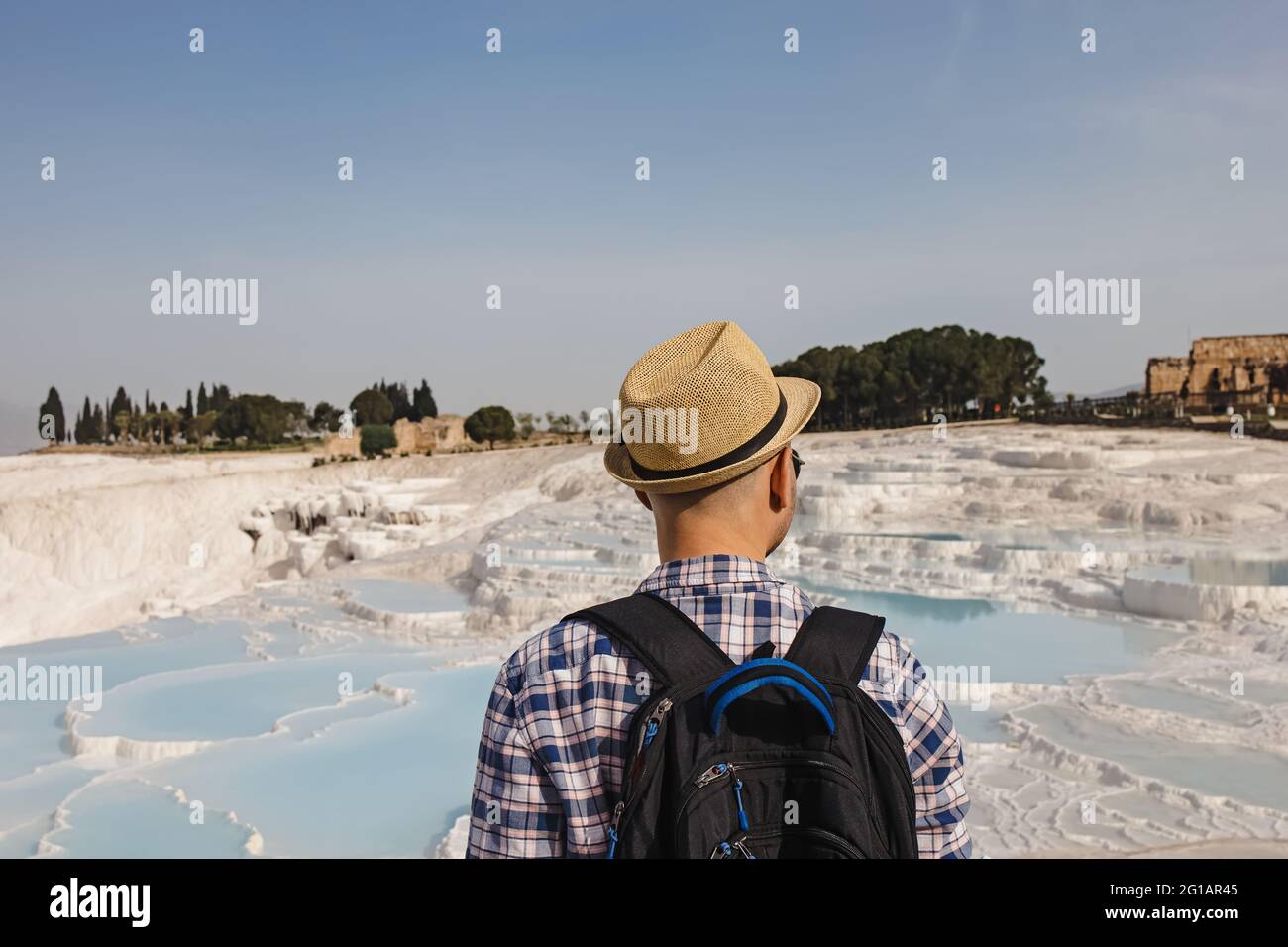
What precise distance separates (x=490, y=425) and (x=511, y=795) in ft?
149

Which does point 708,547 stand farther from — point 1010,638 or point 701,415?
point 1010,638

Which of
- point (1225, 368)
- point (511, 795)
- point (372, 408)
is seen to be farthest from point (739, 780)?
point (372, 408)

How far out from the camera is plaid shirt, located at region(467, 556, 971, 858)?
118 centimetres

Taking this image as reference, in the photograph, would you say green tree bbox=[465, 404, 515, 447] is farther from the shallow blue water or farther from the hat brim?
the hat brim

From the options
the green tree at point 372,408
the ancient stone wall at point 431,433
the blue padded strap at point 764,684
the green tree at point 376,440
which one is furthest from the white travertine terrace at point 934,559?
the green tree at point 372,408

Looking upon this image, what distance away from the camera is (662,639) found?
3.77 feet

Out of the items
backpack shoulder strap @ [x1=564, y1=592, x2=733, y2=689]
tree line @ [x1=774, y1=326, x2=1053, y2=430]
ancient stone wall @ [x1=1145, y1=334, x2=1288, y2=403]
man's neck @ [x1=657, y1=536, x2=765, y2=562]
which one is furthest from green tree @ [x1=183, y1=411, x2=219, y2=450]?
backpack shoulder strap @ [x1=564, y1=592, x2=733, y2=689]

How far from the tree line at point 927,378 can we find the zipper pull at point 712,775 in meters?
37.1

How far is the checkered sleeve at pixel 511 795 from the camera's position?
119 cm

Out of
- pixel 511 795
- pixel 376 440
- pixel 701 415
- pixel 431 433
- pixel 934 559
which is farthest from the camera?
pixel 431 433

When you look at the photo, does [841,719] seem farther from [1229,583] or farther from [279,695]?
[1229,583]

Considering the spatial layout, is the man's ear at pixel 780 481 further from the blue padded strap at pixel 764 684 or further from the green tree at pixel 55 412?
the green tree at pixel 55 412
